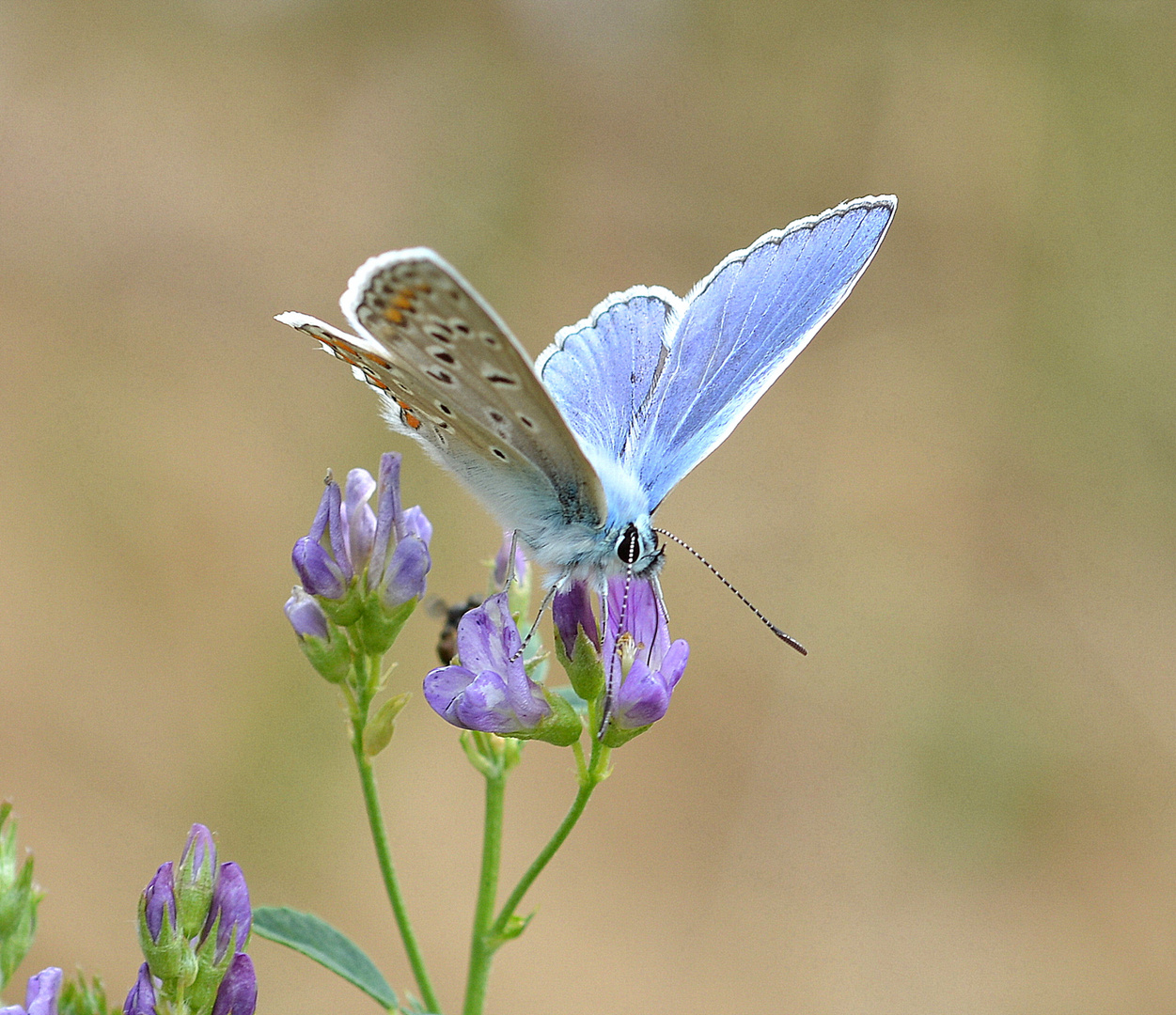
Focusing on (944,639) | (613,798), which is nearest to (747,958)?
(613,798)

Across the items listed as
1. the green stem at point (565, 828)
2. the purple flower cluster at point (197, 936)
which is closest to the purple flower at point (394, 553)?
the green stem at point (565, 828)

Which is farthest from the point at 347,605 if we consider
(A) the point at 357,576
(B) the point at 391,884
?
Result: (B) the point at 391,884

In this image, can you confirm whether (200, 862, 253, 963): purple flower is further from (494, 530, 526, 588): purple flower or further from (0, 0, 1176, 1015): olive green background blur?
(0, 0, 1176, 1015): olive green background blur

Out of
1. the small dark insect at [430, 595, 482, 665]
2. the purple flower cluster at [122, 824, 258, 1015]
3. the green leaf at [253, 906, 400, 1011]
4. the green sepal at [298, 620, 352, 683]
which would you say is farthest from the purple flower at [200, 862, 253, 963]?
the small dark insect at [430, 595, 482, 665]

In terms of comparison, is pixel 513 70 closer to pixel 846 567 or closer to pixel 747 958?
pixel 846 567

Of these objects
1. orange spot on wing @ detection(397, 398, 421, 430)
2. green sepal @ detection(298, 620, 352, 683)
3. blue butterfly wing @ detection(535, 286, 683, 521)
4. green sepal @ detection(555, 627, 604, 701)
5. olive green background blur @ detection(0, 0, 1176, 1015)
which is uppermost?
blue butterfly wing @ detection(535, 286, 683, 521)

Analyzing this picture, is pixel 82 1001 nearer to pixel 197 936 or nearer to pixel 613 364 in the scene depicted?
pixel 197 936
